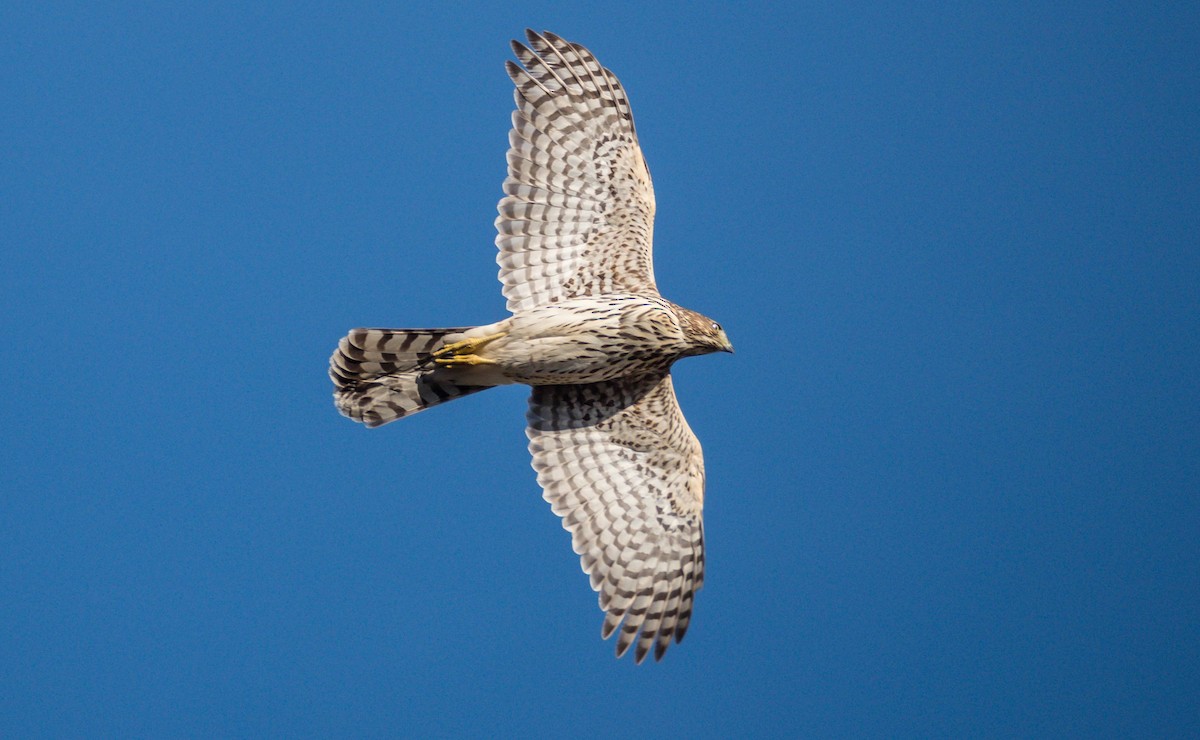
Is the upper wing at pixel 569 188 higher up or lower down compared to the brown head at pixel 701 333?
higher up

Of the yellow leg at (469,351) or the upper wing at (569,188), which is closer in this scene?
the yellow leg at (469,351)

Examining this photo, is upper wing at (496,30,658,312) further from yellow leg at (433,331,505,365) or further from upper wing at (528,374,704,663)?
upper wing at (528,374,704,663)

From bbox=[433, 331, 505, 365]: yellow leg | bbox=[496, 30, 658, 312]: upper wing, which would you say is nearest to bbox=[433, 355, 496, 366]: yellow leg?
bbox=[433, 331, 505, 365]: yellow leg

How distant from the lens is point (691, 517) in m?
6.21

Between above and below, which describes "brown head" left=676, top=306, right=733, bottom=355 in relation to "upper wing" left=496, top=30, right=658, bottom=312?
below

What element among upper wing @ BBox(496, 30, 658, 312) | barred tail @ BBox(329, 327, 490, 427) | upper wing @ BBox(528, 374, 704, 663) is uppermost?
upper wing @ BBox(496, 30, 658, 312)

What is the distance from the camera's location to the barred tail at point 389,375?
231 inches

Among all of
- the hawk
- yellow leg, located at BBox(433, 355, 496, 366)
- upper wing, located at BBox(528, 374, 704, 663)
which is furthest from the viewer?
upper wing, located at BBox(528, 374, 704, 663)

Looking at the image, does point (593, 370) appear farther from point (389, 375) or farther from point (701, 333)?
point (389, 375)

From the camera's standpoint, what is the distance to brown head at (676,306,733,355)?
596 centimetres

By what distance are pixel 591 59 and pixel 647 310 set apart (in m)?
1.21

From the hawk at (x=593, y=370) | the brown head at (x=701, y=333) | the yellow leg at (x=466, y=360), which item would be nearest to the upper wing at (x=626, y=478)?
the hawk at (x=593, y=370)

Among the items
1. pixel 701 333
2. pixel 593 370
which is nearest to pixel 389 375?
pixel 593 370

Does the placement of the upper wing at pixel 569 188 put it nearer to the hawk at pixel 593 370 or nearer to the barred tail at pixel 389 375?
the hawk at pixel 593 370
